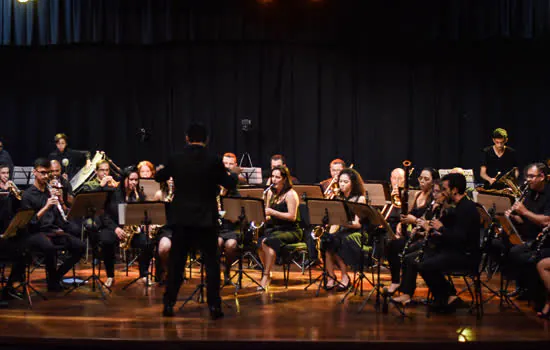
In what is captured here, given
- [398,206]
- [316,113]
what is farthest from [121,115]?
[398,206]

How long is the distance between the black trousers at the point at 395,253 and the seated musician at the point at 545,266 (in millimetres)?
1299

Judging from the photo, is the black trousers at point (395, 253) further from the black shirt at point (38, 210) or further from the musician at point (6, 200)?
the musician at point (6, 200)

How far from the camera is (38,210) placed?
24.7ft

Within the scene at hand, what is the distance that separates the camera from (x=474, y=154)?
12.7m

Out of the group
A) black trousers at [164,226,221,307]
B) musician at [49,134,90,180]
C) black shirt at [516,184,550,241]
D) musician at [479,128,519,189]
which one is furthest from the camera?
musician at [49,134,90,180]

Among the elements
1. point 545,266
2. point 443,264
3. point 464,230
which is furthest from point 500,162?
point 443,264

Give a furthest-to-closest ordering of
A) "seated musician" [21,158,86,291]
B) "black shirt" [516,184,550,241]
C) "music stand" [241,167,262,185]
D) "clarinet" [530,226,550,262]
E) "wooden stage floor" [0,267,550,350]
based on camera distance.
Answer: "music stand" [241,167,262,185]
"seated musician" [21,158,86,291]
"black shirt" [516,184,550,241]
"clarinet" [530,226,550,262]
"wooden stage floor" [0,267,550,350]

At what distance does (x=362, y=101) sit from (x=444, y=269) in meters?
6.78

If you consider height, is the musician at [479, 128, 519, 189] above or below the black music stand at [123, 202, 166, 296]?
above

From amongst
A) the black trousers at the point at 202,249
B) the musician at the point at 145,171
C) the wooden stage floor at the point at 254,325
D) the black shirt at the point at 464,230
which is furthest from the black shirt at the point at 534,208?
the musician at the point at 145,171

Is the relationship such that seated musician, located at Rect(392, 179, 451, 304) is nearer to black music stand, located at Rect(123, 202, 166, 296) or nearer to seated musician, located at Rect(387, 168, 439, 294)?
seated musician, located at Rect(387, 168, 439, 294)

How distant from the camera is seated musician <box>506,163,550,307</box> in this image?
660 centimetres

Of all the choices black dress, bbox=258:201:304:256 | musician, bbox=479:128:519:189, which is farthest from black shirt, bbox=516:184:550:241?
musician, bbox=479:128:519:189

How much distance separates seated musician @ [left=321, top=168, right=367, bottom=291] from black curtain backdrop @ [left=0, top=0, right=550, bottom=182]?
16.3ft
